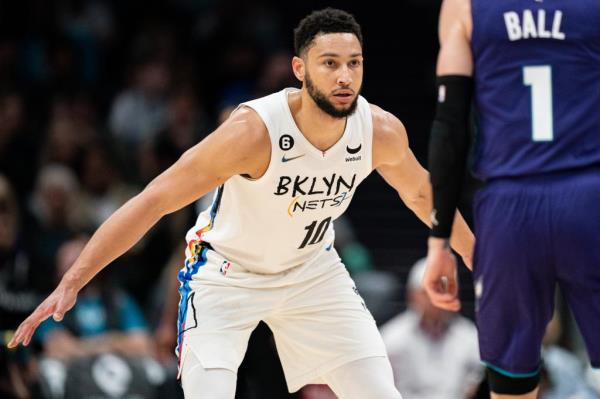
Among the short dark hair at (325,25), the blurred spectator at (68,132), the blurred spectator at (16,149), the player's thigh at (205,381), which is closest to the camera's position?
the player's thigh at (205,381)

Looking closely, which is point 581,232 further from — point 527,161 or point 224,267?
point 224,267

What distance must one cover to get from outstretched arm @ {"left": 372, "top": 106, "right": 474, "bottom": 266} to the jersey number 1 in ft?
4.58

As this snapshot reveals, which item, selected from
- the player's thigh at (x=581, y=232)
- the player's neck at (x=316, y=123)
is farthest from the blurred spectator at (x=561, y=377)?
the player's thigh at (x=581, y=232)

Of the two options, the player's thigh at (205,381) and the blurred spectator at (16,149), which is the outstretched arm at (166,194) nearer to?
the player's thigh at (205,381)

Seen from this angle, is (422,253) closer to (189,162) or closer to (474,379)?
(474,379)

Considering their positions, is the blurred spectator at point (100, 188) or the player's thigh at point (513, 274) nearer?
the player's thigh at point (513, 274)

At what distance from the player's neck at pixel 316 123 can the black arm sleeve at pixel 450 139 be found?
3.87 ft

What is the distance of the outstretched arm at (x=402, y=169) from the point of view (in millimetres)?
6070

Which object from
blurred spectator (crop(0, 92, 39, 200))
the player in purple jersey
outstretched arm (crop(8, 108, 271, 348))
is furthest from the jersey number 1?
blurred spectator (crop(0, 92, 39, 200))

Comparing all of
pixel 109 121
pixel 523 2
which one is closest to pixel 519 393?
pixel 523 2

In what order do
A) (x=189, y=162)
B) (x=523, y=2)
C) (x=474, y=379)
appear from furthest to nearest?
(x=474, y=379)
(x=189, y=162)
(x=523, y=2)

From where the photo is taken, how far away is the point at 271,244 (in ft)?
20.1

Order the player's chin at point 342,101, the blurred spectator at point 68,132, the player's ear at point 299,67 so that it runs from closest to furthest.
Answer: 1. the player's chin at point 342,101
2. the player's ear at point 299,67
3. the blurred spectator at point 68,132

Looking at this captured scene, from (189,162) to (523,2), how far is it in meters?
1.86
